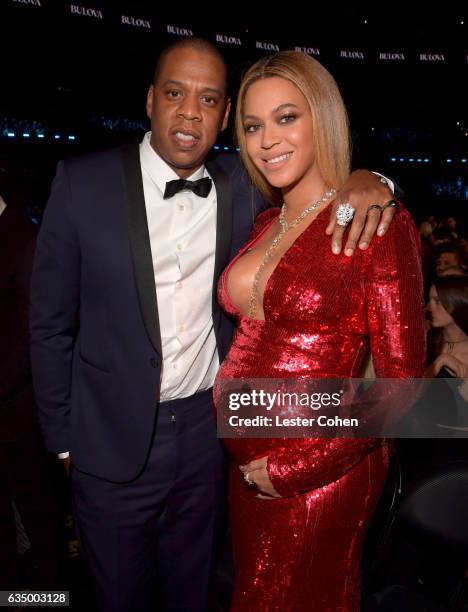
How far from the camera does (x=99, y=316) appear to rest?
5.02ft

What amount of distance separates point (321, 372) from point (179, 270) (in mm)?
515

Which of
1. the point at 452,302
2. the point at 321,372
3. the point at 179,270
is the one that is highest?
the point at 179,270

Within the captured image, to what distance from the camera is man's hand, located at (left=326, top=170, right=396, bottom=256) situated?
1.25 meters

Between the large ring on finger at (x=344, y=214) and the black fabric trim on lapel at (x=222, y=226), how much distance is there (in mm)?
428

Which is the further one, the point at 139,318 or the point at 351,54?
the point at 351,54

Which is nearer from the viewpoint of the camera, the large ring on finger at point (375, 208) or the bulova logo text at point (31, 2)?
the large ring on finger at point (375, 208)

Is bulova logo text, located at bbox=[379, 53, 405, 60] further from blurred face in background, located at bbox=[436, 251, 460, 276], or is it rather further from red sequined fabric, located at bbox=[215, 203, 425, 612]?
red sequined fabric, located at bbox=[215, 203, 425, 612]

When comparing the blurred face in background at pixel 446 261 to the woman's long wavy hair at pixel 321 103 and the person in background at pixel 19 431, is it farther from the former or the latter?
the person in background at pixel 19 431

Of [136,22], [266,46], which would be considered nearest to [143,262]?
[136,22]

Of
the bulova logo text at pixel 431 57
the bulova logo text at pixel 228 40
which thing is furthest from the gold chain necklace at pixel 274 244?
the bulova logo text at pixel 431 57

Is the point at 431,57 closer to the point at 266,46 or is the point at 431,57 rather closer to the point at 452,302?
the point at 266,46

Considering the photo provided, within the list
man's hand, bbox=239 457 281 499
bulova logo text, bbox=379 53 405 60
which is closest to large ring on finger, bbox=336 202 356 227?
man's hand, bbox=239 457 281 499

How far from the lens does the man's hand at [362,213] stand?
1.25 m

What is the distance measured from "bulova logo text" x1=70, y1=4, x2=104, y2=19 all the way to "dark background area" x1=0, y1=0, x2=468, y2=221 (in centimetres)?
2
